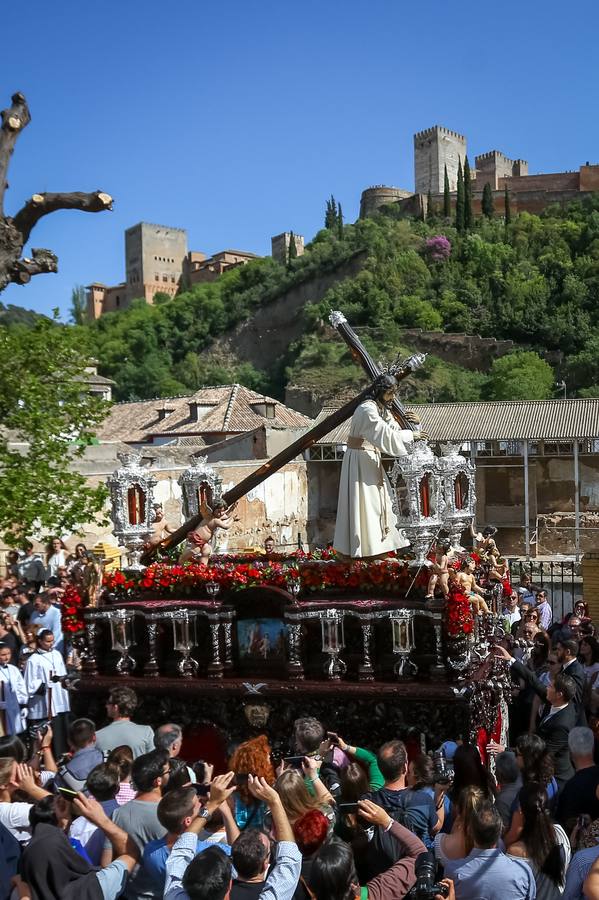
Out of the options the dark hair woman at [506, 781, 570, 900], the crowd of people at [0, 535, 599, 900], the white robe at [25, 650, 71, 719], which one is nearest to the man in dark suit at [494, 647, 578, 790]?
the crowd of people at [0, 535, 599, 900]

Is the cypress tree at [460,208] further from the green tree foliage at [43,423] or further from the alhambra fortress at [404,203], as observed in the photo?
the green tree foliage at [43,423]

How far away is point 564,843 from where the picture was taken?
5207 millimetres

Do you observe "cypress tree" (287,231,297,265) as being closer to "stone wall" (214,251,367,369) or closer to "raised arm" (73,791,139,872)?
"stone wall" (214,251,367,369)

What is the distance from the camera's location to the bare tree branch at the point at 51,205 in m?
9.68

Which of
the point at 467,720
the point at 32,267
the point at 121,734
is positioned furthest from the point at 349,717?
the point at 32,267

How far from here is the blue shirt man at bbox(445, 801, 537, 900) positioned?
4633 mm

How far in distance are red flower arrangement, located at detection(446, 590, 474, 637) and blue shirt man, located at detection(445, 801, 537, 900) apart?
4246mm

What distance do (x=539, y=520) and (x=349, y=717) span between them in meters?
24.5

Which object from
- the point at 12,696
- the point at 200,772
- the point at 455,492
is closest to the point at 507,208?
the point at 455,492

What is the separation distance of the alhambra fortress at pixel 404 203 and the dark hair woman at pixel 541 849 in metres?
87.2

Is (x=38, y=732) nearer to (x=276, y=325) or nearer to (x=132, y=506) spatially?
(x=132, y=506)

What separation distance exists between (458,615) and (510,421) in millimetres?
24331

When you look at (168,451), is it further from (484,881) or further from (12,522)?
(484,881)

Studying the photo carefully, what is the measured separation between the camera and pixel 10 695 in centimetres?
988
